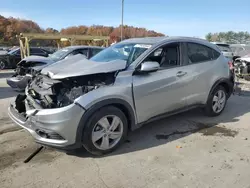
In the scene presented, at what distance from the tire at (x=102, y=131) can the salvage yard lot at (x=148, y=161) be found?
0.45 feet

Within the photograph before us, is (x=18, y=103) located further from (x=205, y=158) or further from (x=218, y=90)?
(x=218, y=90)

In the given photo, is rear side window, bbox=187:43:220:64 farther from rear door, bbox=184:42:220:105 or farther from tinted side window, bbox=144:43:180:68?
tinted side window, bbox=144:43:180:68

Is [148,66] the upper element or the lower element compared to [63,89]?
upper

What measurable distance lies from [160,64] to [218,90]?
70.5 inches

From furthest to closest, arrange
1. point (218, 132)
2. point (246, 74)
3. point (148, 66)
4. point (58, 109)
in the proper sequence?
point (246, 74)
point (218, 132)
point (148, 66)
point (58, 109)

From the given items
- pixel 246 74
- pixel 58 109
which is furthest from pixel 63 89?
pixel 246 74

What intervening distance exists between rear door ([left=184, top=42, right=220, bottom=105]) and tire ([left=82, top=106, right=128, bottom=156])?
160 cm

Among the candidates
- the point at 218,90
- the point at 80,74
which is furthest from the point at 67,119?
the point at 218,90

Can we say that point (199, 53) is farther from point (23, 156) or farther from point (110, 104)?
point (23, 156)

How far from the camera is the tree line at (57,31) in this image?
5447 centimetres

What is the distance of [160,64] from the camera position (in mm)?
4418

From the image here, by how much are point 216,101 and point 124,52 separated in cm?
240

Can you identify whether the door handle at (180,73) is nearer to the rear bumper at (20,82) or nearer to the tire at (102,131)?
→ the tire at (102,131)

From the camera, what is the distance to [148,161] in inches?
141
